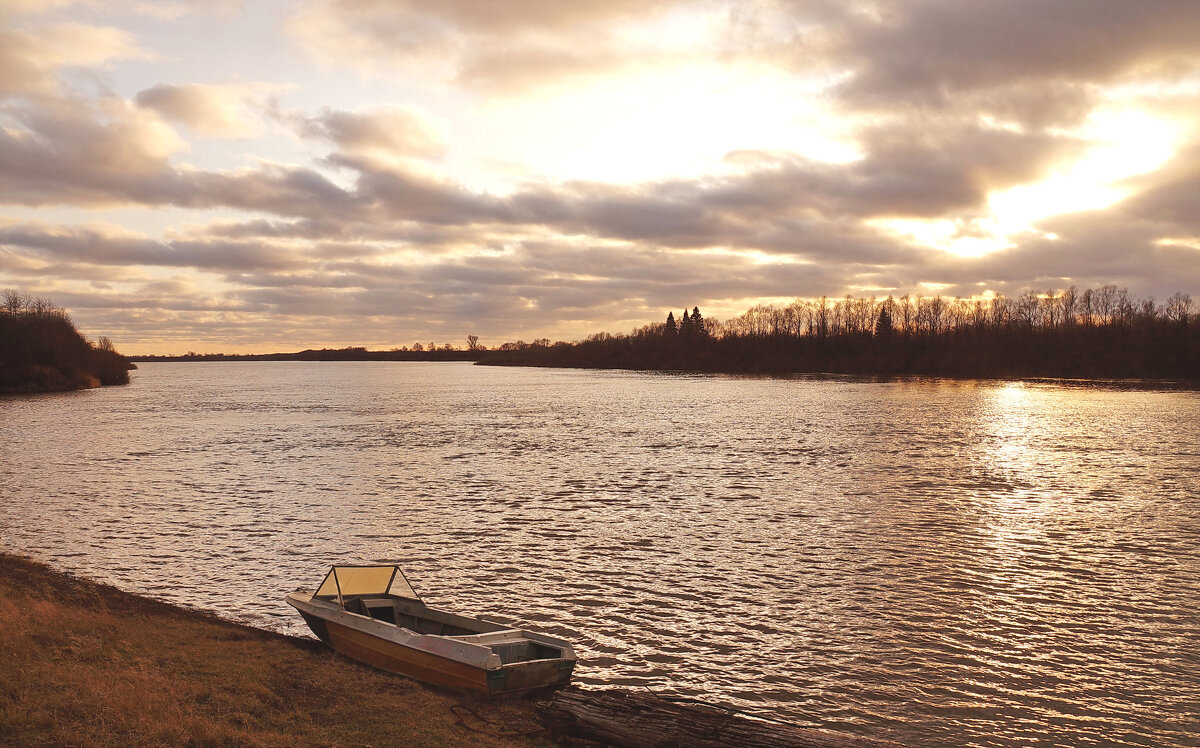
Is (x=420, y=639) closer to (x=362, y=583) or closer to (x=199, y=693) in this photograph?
(x=362, y=583)

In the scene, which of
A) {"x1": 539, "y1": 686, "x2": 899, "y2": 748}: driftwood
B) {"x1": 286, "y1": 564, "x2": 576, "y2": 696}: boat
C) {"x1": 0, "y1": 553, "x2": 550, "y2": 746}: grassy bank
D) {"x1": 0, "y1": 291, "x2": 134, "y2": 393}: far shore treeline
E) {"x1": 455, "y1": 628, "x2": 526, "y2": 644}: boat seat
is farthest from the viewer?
{"x1": 0, "y1": 291, "x2": 134, "y2": 393}: far shore treeline

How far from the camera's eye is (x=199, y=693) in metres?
13.1

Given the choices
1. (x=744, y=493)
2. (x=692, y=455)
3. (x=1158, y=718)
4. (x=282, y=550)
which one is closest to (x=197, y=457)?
(x=282, y=550)

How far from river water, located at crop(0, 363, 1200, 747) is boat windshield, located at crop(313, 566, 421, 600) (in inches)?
94.2

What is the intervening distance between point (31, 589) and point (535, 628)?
13.3 metres

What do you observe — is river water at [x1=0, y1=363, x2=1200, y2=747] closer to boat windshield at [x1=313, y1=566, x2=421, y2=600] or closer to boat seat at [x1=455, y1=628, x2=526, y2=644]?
boat seat at [x1=455, y1=628, x2=526, y2=644]

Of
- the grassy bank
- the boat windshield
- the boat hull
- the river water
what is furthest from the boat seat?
the boat windshield

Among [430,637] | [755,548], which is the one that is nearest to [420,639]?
[430,637]

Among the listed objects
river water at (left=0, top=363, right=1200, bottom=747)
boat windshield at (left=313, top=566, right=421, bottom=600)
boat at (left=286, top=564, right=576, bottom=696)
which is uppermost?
boat windshield at (left=313, top=566, right=421, bottom=600)

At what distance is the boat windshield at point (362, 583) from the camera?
58.2 feet

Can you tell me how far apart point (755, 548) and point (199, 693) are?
62.1 feet

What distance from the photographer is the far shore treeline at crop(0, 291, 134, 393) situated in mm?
125312

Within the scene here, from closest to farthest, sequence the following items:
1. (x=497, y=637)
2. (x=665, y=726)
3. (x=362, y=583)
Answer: (x=665, y=726) < (x=497, y=637) < (x=362, y=583)

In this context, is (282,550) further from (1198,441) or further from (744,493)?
(1198,441)
